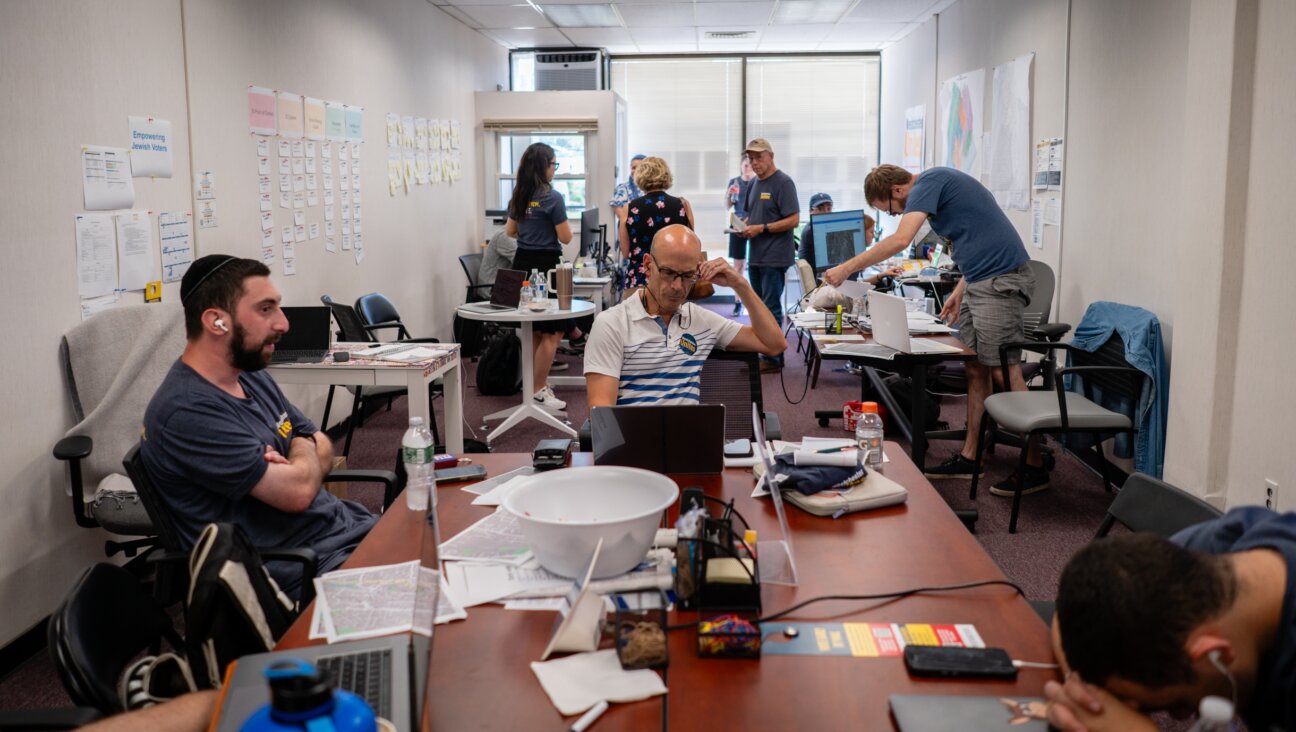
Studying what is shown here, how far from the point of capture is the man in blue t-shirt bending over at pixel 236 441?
2.51 meters

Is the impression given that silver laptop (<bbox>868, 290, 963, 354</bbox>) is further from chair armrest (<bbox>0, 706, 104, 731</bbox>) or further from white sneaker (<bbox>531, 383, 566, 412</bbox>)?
chair armrest (<bbox>0, 706, 104, 731</bbox>)

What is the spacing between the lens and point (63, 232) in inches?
140

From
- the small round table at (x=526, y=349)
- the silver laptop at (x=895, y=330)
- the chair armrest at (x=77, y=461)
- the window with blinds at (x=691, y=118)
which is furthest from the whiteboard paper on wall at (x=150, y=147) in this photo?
the window with blinds at (x=691, y=118)

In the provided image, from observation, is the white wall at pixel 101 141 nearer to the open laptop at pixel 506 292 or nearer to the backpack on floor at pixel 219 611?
the open laptop at pixel 506 292

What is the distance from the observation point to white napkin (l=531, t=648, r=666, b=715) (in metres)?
1.56

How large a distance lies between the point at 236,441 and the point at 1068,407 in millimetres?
3414

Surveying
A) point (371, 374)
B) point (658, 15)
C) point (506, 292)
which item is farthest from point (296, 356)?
point (658, 15)

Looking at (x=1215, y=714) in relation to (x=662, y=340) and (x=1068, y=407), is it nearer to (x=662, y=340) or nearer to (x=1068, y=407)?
(x=662, y=340)

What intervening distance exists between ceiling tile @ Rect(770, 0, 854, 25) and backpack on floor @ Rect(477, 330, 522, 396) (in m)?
3.82

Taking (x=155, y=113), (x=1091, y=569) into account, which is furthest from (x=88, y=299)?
(x=1091, y=569)

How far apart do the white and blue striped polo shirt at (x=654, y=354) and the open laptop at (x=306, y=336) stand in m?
1.78

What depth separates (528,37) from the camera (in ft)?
33.4

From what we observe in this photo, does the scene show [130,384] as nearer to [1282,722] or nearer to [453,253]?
[1282,722]

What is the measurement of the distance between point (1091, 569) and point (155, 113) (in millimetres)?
4026
